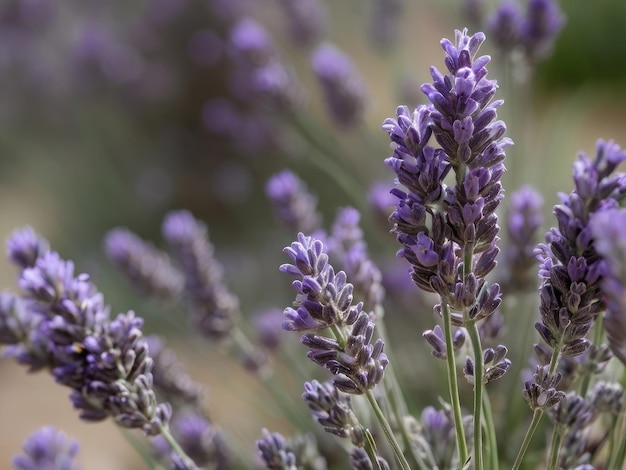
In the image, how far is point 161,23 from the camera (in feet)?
5.69

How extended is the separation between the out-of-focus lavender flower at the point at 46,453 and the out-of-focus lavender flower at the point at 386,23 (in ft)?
3.08

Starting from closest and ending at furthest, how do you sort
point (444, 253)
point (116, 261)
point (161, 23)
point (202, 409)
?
point (444, 253)
point (202, 409)
point (116, 261)
point (161, 23)

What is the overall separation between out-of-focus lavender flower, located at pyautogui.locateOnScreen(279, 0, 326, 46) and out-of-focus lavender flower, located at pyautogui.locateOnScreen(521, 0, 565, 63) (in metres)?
0.52

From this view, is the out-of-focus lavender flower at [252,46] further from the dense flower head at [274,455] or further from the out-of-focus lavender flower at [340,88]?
the dense flower head at [274,455]

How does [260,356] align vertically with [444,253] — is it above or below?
above

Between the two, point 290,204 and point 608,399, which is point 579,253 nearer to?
point 608,399

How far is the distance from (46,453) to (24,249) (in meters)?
0.19

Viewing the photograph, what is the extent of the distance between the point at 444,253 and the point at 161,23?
1.47m

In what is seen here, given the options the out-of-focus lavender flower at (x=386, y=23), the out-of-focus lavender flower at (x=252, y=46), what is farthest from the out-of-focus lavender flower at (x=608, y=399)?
the out-of-focus lavender flower at (x=386, y=23)

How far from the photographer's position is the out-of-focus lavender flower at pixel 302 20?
1.29 m

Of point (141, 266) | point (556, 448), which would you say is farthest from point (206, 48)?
point (556, 448)

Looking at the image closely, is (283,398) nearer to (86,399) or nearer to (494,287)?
(86,399)

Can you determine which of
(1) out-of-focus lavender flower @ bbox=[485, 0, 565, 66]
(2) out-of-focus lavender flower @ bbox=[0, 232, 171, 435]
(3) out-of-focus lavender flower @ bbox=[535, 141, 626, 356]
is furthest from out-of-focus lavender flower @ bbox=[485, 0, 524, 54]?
(2) out-of-focus lavender flower @ bbox=[0, 232, 171, 435]

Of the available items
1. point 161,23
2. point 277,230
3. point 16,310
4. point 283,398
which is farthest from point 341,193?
point 16,310
